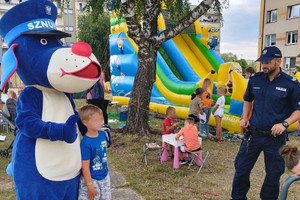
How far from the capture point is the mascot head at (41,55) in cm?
208

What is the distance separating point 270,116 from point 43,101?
7.91ft

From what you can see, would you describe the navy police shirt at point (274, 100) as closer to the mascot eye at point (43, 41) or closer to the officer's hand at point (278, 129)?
the officer's hand at point (278, 129)

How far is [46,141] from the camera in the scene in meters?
2.12

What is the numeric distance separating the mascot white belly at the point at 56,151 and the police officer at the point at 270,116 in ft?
6.79

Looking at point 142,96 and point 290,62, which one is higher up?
point 290,62

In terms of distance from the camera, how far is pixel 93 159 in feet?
7.66

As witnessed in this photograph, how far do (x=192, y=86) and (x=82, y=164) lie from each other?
6560 mm

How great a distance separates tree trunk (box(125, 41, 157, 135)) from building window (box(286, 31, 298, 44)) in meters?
20.3

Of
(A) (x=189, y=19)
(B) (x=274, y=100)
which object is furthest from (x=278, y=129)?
(A) (x=189, y=19)

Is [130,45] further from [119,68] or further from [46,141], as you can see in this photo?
[46,141]

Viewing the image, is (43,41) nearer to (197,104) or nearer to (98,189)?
(98,189)

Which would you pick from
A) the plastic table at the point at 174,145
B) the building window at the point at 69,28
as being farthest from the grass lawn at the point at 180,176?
the building window at the point at 69,28

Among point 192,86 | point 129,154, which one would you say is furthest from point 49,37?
point 192,86

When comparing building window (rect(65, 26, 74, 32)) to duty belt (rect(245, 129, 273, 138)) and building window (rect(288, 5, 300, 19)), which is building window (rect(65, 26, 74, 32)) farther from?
duty belt (rect(245, 129, 273, 138))
